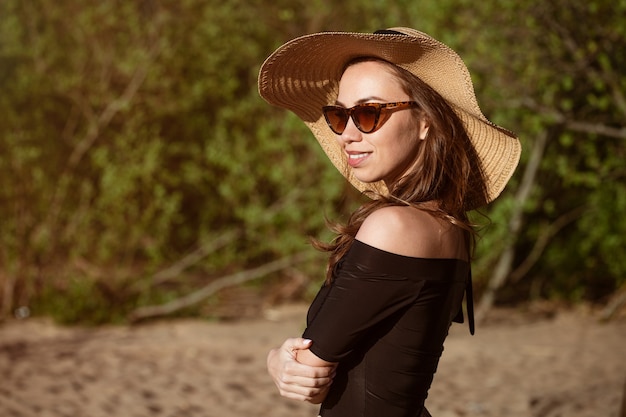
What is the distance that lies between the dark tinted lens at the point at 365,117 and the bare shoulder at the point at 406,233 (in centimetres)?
23

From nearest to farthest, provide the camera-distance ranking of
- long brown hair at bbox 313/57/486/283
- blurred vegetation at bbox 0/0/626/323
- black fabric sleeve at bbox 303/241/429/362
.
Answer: black fabric sleeve at bbox 303/241/429/362, long brown hair at bbox 313/57/486/283, blurred vegetation at bbox 0/0/626/323

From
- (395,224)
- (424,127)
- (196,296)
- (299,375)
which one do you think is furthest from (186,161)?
(395,224)

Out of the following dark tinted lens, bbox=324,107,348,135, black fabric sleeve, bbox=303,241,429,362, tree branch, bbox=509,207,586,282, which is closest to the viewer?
black fabric sleeve, bbox=303,241,429,362

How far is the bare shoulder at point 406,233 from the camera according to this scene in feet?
5.04

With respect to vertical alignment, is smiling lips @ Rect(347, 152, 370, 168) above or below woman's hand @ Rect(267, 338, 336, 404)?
above

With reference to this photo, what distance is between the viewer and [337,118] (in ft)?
6.05

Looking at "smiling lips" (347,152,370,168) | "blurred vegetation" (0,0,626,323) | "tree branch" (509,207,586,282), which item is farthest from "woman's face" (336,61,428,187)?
"tree branch" (509,207,586,282)

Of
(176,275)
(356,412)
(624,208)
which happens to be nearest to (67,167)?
(176,275)

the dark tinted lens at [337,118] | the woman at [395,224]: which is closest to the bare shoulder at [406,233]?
the woman at [395,224]

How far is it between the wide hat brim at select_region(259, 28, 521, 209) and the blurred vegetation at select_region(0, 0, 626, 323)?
4.95 meters

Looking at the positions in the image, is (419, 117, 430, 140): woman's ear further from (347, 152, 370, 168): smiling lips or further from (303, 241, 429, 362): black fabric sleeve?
(303, 241, 429, 362): black fabric sleeve

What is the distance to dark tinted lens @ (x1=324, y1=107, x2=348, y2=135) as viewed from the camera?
1.81 m

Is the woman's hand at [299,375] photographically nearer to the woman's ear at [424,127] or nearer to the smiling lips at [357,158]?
the smiling lips at [357,158]

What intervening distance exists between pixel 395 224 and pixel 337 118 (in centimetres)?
40
